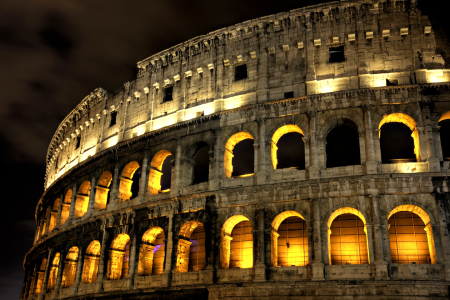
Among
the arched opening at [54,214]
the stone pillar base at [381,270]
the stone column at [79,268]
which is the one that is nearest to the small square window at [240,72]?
the stone pillar base at [381,270]

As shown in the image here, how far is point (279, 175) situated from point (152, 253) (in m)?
7.72

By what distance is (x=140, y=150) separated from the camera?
25.0m

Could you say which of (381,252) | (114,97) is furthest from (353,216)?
(114,97)

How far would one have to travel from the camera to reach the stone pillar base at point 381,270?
17.2 m

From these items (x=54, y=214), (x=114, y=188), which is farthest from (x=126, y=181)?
(x=54, y=214)

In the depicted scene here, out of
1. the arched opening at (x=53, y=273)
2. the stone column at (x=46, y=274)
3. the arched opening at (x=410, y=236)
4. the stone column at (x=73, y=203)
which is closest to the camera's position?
the arched opening at (x=410, y=236)

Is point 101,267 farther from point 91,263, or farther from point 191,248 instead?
point 191,248

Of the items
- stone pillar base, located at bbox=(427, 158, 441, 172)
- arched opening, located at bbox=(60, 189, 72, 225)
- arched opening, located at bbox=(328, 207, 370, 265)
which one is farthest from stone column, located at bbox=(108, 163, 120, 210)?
stone pillar base, located at bbox=(427, 158, 441, 172)

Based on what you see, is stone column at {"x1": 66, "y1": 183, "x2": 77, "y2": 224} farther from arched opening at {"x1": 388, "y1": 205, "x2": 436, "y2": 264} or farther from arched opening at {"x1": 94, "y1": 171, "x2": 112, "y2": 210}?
arched opening at {"x1": 388, "y1": 205, "x2": 436, "y2": 264}

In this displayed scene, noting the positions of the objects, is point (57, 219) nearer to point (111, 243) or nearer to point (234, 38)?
point (111, 243)

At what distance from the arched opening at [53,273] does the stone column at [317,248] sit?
16.6m

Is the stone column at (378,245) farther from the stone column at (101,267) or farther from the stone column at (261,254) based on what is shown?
the stone column at (101,267)

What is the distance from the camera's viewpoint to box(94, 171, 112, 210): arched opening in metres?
26.8

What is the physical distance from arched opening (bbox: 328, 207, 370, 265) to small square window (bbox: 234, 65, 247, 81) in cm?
854
